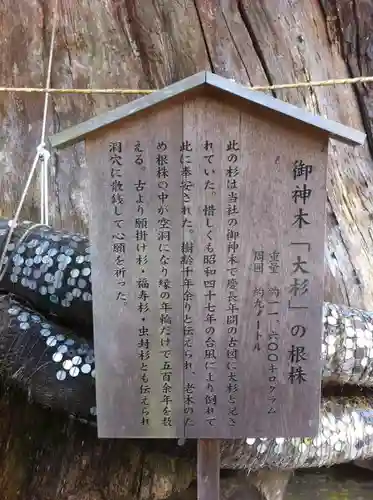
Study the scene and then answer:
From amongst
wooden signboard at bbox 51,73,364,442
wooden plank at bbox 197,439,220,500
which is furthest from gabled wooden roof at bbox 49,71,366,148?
wooden plank at bbox 197,439,220,500

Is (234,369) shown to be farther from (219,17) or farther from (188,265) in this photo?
(219,17)

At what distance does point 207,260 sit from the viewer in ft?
3.55

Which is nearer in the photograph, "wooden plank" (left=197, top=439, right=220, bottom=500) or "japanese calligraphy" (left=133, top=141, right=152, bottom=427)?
"japanese calligraphy" (left=133, top=141, right=152, bottom=427)

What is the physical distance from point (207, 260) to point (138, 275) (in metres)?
0.14

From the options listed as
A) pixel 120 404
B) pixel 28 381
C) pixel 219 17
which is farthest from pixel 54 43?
pixel 120 404

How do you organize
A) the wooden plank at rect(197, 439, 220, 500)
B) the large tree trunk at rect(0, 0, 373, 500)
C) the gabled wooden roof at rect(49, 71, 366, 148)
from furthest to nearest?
the large tree trunk at rect(0, 0, 373, 500) → the wooden plank at rect(197, 439, 220, 500) → the gabled wooden roof at rect(49, 71, 366, 148)

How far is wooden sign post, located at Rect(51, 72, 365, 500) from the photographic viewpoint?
1.04m

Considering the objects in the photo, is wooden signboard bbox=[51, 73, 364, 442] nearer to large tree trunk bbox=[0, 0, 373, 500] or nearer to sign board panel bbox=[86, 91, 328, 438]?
sign board panel bbox=[86, 91, 328, 438]

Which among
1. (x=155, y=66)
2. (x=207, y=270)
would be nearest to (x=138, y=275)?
(x=207, y=270)

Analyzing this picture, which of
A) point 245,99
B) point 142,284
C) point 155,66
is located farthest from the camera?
point 155,66

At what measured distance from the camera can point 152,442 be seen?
1.52 m

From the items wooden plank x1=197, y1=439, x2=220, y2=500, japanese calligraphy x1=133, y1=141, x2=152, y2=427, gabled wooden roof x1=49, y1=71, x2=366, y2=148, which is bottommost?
wooden plank x1=197, y1=439, x2=220, y2=500

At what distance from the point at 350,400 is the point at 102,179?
3.18 feet

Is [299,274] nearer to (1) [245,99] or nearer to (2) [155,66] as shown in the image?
(1) [245,99]
